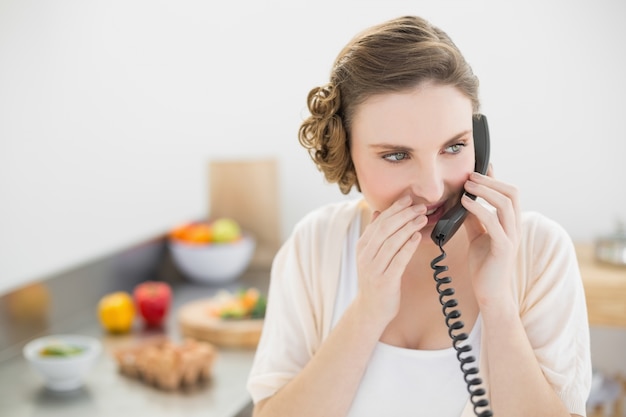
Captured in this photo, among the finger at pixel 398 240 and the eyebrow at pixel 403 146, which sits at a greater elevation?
the eyebrow at pixel 403 146

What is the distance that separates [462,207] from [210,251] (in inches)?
76.6

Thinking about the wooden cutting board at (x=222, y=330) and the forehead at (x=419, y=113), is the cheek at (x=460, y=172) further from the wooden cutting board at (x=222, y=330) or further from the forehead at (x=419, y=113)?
the wooden cutting board at (x=222, y=330)

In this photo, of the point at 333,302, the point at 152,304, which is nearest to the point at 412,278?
the point at 333,302

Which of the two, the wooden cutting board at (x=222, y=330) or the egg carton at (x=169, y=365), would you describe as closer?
the egg carton at (x=169, y=365)

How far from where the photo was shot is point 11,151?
2561 millimetres

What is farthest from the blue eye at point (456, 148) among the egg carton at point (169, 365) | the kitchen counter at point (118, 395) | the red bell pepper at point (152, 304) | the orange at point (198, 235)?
the orange at point (198, 235)

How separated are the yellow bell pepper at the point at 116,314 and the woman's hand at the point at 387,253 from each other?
1.36m

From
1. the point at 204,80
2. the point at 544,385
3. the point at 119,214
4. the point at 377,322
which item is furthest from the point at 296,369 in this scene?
the point at 204,80

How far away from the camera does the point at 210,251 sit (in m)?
3.04

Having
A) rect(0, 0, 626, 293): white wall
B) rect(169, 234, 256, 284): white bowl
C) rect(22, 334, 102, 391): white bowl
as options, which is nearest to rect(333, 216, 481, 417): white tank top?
rect(22, 334, 102, 391): white bowl

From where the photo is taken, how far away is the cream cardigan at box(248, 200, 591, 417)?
1.30m

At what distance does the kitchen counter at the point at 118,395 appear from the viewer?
186 centimetres

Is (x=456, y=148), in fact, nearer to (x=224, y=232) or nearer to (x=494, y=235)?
(x=494, y=235)

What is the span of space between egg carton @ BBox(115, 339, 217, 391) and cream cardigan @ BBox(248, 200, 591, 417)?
1.92 feet
